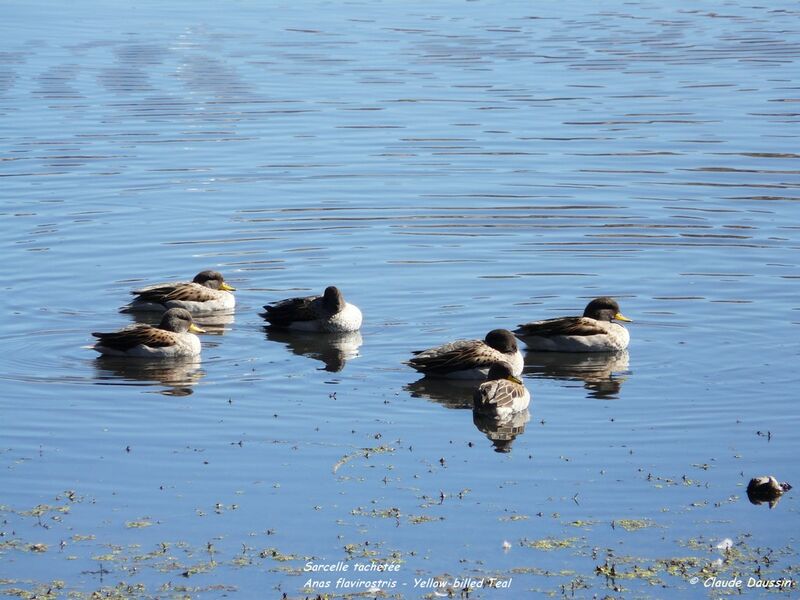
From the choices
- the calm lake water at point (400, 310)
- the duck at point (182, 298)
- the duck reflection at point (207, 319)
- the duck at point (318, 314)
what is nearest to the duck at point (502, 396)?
the calm lake water at point (400, 310)

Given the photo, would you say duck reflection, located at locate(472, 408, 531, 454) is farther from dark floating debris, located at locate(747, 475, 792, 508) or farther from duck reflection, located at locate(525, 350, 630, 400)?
dark floating debris, located at locate(747, 475, 792, 508)

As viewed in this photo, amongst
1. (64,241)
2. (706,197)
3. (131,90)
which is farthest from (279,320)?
(131,90)

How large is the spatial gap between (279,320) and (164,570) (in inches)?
345

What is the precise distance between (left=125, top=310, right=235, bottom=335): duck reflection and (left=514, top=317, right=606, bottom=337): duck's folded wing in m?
4.23

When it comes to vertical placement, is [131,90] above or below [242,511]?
below

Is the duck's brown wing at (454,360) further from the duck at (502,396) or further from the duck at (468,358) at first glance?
the duck at (502,396)

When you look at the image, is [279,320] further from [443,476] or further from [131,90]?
[131,90]

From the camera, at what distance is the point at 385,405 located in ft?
51.9

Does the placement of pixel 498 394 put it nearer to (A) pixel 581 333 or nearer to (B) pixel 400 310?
(A) pixel 581 333

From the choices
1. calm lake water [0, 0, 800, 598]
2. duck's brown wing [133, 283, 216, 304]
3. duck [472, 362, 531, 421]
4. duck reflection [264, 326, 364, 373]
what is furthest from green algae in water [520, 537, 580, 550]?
duck's brown wing [133, 283, 216, 304]

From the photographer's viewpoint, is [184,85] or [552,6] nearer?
[184,85]

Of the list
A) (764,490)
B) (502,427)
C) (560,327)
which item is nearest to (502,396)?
(502,427)

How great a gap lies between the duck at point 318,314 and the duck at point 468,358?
2146 mm

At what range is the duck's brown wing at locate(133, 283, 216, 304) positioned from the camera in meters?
20.3
